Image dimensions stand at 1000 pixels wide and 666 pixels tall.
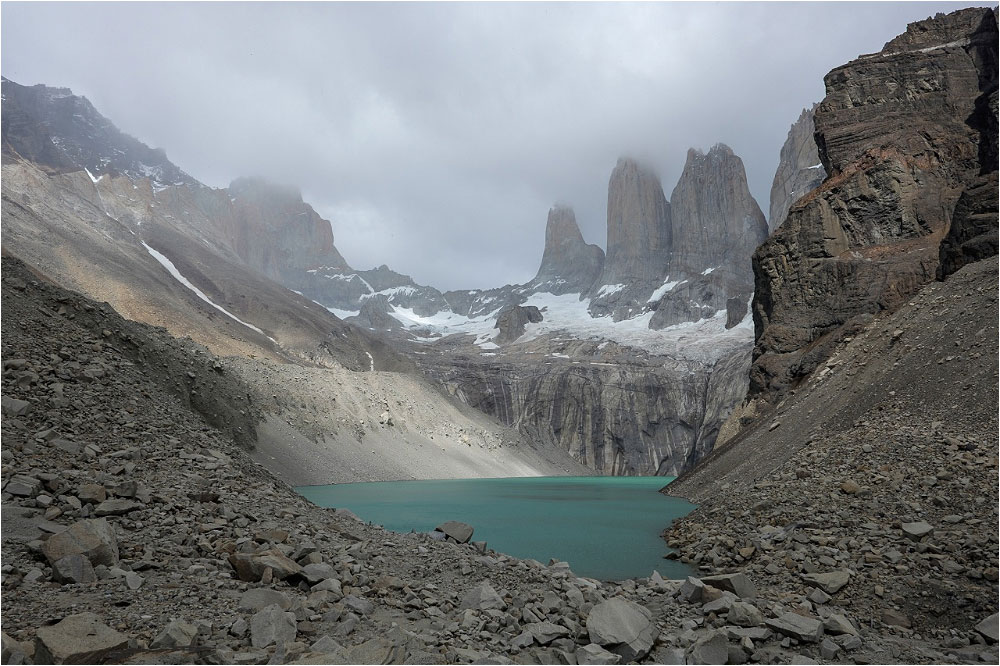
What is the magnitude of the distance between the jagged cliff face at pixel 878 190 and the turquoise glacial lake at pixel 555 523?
15011mm

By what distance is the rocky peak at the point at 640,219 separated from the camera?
180125mm

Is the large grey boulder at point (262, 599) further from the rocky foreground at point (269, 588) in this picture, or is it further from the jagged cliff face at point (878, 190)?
the jagged cliff face at point (878, 190)

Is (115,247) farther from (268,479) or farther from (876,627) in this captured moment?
(876,627)

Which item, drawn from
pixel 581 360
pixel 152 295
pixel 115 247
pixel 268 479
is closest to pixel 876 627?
pixel 268 479

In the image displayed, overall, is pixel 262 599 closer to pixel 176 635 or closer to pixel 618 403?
pixel 176 635

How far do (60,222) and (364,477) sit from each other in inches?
2305

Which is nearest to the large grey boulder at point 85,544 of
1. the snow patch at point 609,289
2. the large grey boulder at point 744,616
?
the large grey boulder at point 744,616

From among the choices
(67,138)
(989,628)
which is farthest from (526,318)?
(989,628)

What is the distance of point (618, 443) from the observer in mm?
109750

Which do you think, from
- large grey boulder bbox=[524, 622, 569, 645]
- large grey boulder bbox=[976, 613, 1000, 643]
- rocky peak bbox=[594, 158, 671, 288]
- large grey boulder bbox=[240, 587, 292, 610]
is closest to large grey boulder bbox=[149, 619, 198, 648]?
large grey boulder bbox=[240, 587, 292, 610]

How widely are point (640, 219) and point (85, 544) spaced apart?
609 feet

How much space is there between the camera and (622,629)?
6590mm

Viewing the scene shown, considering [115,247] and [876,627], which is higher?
[115,247]

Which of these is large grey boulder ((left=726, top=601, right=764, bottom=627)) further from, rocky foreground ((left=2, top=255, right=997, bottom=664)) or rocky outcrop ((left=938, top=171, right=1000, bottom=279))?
rocky outcrop ((left=938, top=171, right=1000, bottom=279))
